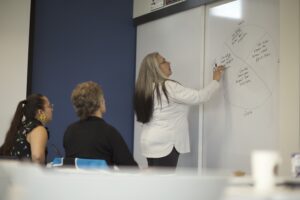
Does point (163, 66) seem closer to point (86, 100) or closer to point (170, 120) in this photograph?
point (170, 120)

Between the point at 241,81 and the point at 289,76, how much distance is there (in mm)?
604

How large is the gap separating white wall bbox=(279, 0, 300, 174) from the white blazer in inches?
27.3

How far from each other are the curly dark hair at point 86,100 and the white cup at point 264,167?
153cm

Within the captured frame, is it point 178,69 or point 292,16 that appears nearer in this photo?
point 292,16

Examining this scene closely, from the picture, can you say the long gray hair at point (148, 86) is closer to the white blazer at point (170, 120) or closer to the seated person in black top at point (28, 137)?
the white blazer at point (170, 120)

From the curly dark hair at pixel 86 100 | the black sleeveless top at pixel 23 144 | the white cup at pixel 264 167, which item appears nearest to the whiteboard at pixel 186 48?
the curly dark hair at pixel 86 100

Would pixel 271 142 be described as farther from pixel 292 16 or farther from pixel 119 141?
pixel 119 141

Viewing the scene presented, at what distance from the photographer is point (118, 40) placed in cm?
444

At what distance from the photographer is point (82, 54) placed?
4.29 m

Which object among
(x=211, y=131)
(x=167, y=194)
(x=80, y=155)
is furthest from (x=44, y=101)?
(x=167, y=194)

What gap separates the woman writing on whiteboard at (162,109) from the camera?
127 inches

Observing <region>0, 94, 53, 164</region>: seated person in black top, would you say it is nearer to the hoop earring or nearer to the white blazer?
the hoop earring

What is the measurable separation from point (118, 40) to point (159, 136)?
4.85 ft

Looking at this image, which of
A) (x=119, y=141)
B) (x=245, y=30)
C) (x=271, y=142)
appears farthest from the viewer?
(x=245, y=30)
